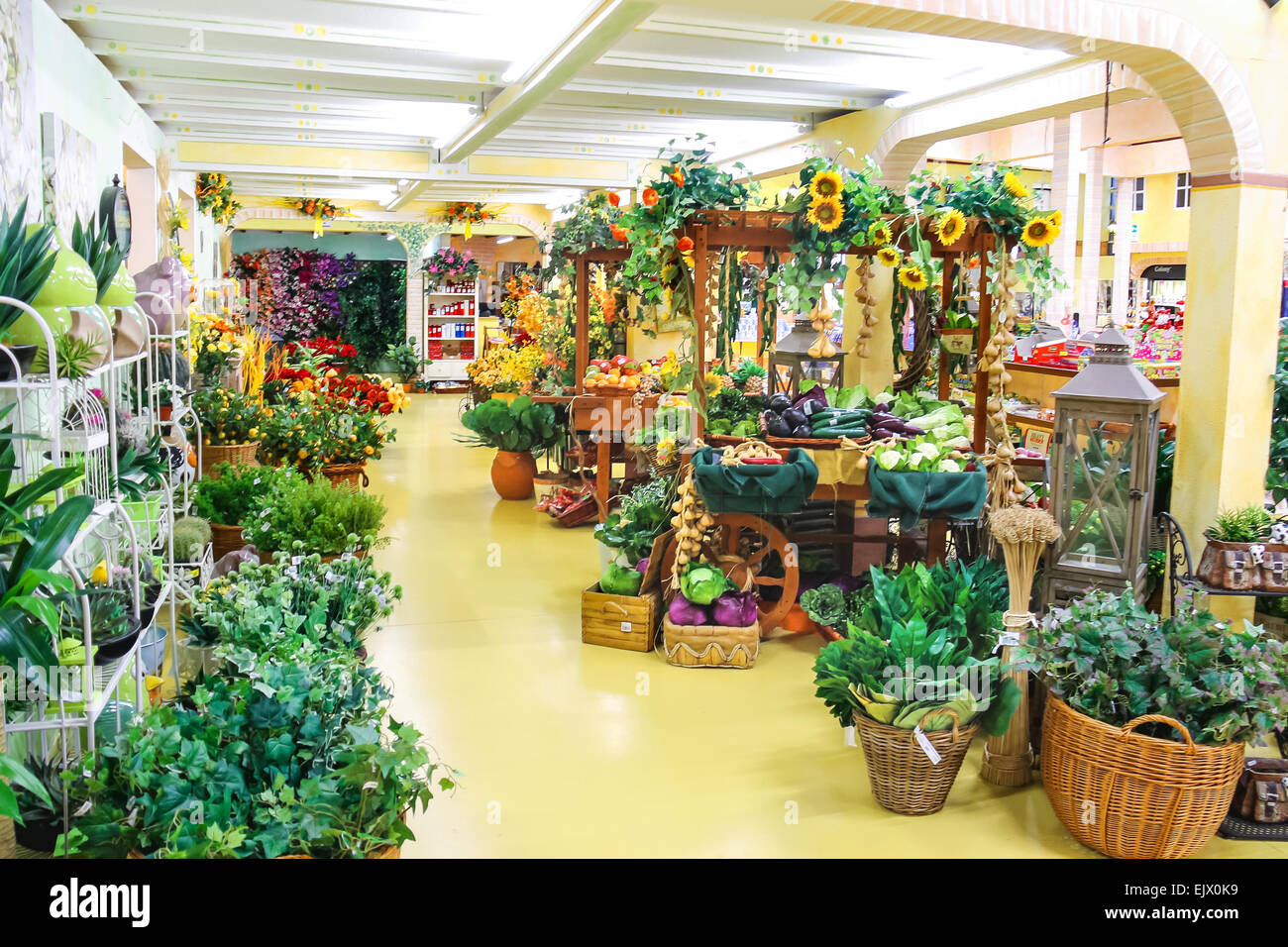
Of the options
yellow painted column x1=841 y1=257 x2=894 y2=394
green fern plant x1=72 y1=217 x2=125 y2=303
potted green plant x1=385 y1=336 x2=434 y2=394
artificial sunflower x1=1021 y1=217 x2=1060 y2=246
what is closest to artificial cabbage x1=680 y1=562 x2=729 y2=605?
artificial sunflower x1=1021 y1=217 x2=1060 y2=246

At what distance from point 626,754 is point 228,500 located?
134 inches

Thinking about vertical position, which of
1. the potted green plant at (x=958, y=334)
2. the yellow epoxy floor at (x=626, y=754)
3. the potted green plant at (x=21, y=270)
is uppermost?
the potted green plant at (x=21, y=270)

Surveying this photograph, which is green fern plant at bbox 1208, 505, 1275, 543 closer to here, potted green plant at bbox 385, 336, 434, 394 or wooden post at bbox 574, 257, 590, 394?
wooden post at bbox 574, 257, 590, 394

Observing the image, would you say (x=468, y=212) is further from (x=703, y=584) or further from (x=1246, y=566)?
(x=1246, y=566)

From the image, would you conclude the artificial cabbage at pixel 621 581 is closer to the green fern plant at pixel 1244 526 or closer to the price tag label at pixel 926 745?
the price tag label at pixel 926 745

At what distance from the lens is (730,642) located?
5691 mm

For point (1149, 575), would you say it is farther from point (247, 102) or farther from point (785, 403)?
point (247, 102)

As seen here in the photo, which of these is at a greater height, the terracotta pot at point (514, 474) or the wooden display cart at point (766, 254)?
the wooden display cart at point (766, 254)

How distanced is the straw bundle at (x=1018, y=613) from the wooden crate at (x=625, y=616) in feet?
6.90

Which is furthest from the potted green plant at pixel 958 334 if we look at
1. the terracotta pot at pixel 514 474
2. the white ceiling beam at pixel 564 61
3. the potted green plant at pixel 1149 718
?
the terracotta pot at pixel 514 474

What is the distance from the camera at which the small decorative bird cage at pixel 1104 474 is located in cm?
445

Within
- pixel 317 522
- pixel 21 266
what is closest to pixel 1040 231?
pixel 317 522

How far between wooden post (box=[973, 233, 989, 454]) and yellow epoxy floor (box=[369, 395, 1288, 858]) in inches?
59.4

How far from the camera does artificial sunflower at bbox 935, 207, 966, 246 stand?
5.68 meters
